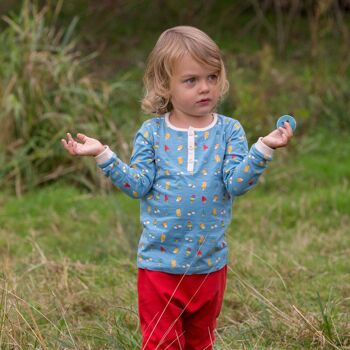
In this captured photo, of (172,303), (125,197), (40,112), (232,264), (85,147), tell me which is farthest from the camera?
(40,112)

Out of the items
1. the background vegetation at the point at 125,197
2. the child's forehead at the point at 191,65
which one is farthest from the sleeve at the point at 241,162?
the background vegetation at the point at 125,197

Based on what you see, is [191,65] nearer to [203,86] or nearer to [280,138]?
[203,86]

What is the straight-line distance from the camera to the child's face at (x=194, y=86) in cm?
330

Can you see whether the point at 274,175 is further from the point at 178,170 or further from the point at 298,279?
the point at 178,170

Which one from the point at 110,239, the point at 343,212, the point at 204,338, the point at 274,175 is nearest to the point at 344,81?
the point at 274,175

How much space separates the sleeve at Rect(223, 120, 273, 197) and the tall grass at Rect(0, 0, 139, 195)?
3.96 metres

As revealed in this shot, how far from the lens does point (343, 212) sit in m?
6.52

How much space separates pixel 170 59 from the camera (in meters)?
3.34

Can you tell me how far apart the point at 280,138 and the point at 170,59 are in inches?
20.1

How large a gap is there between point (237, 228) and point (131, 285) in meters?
1.68

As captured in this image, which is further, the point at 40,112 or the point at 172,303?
the point at 40,112

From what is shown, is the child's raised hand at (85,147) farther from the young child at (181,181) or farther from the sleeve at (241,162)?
the sleeve at (241,162)

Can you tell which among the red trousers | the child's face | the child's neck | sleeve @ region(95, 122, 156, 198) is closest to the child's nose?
the child's face

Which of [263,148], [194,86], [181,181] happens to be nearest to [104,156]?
[181,181]
